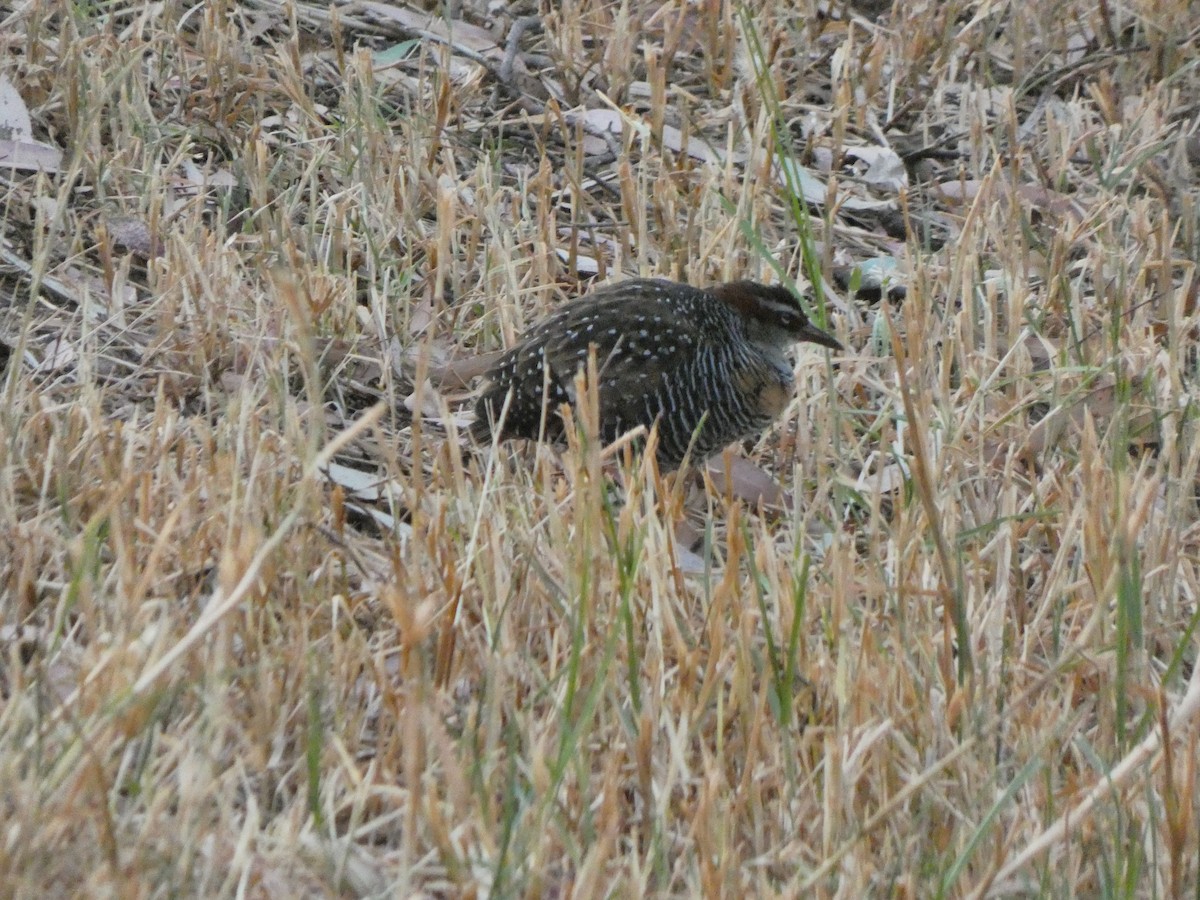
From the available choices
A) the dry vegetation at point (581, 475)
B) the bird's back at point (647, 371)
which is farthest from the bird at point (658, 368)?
the dry vegetation at point (581, 475)

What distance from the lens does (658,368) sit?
4934 millimetres

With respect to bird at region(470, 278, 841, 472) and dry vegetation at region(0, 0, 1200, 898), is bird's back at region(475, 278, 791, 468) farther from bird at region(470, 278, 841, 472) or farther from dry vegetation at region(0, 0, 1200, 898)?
dry vegetation at region(0, 0, 1200, 898)

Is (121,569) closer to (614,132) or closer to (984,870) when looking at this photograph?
(984,870)

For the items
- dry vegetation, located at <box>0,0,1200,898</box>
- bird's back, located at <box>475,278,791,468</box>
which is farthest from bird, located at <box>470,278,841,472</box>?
dry vegetation, located at <box>0,0,1200,898</box>

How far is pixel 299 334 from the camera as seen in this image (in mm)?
2512

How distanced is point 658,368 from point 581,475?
4.77 ft

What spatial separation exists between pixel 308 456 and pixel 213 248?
2.85 metres

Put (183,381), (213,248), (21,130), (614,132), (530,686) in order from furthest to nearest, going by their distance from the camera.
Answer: (614,132) → (21,130) → (213,248) → (183,381) → (530,686)

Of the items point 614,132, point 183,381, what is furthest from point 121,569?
point 614,132

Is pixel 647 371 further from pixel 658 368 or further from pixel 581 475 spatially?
pixel 581 475

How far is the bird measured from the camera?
476 cm

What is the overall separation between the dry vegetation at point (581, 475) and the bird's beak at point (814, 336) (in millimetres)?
126

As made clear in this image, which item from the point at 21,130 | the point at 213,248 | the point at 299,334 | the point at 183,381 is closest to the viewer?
the point at 299,334

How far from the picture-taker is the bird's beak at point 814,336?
5250 mm
